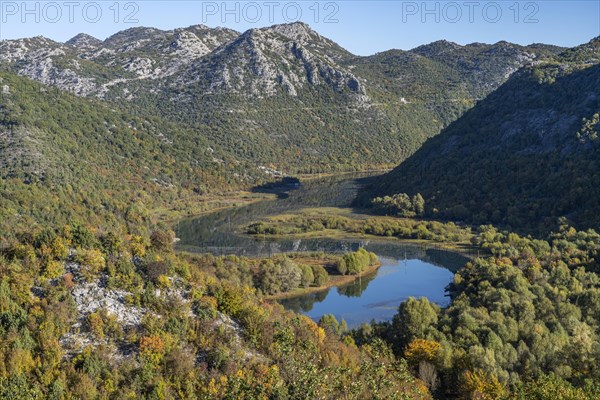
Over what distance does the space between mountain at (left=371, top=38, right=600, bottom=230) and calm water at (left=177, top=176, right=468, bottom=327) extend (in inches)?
906

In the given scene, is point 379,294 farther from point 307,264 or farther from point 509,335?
→ point 509,335

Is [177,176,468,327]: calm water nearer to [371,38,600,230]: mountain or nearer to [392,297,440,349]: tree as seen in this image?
[392,297,440,349]: tree

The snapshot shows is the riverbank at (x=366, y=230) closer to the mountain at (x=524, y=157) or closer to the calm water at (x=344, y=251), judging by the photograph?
the calm water at (x=344, y=251)

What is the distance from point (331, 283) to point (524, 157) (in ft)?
250

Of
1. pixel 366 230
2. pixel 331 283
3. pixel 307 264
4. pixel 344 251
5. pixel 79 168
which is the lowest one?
pixel 331 283

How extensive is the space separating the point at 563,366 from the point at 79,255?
111 ft

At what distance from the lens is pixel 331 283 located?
9094 centimetres

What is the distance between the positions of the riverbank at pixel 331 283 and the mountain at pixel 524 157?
132ft

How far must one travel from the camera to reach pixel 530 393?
107ft

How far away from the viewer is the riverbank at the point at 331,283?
82438 mm

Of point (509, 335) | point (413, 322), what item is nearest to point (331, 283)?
point (413, 322)

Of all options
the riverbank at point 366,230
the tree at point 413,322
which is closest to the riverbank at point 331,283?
the riverbank at point 366,230

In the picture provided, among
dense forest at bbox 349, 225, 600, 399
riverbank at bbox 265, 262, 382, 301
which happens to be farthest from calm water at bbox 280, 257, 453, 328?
dense forest at bbox 349, 225, 600, 399

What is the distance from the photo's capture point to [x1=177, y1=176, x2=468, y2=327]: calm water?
262ft
